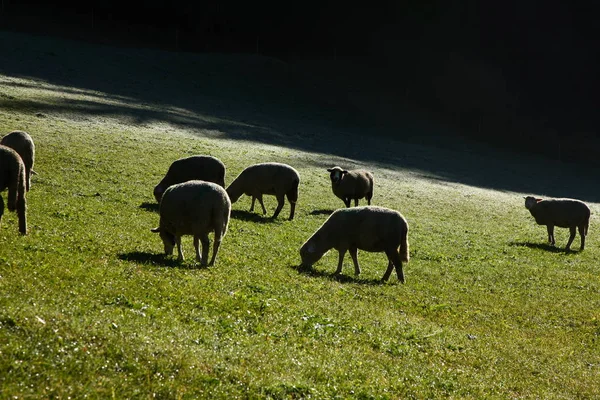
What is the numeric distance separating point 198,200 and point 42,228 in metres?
4.62

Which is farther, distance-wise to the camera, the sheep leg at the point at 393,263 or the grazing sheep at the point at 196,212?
the sheep leg at the point at 393,263

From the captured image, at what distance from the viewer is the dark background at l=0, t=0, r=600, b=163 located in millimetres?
112812

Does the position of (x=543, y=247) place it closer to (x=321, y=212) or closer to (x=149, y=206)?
(x=321, y=212)

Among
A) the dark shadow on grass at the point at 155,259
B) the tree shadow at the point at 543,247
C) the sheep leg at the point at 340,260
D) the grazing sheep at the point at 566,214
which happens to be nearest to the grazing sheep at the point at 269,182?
the sheep leg at the point at 340,260

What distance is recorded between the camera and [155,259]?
57.6ft

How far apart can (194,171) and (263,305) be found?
1509 cm

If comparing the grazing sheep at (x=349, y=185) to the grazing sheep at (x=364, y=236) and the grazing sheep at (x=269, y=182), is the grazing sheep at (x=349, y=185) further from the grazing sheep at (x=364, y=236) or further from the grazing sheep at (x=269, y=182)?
the grazing sheep at (x=364, y=236)

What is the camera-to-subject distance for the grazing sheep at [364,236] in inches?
811

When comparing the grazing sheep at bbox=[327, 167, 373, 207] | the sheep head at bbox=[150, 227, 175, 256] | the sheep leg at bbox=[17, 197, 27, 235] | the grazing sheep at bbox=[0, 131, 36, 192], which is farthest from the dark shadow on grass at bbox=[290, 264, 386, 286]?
the grazing sheep at bbox=[327, 167, 373, 207]

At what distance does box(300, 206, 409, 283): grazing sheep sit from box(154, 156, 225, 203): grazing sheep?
885cm

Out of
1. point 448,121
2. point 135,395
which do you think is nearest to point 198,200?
point 135,395

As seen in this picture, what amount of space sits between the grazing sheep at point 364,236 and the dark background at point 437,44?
3472 inches

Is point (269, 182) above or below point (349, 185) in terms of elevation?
above

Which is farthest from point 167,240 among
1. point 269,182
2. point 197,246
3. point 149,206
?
point 269,182
